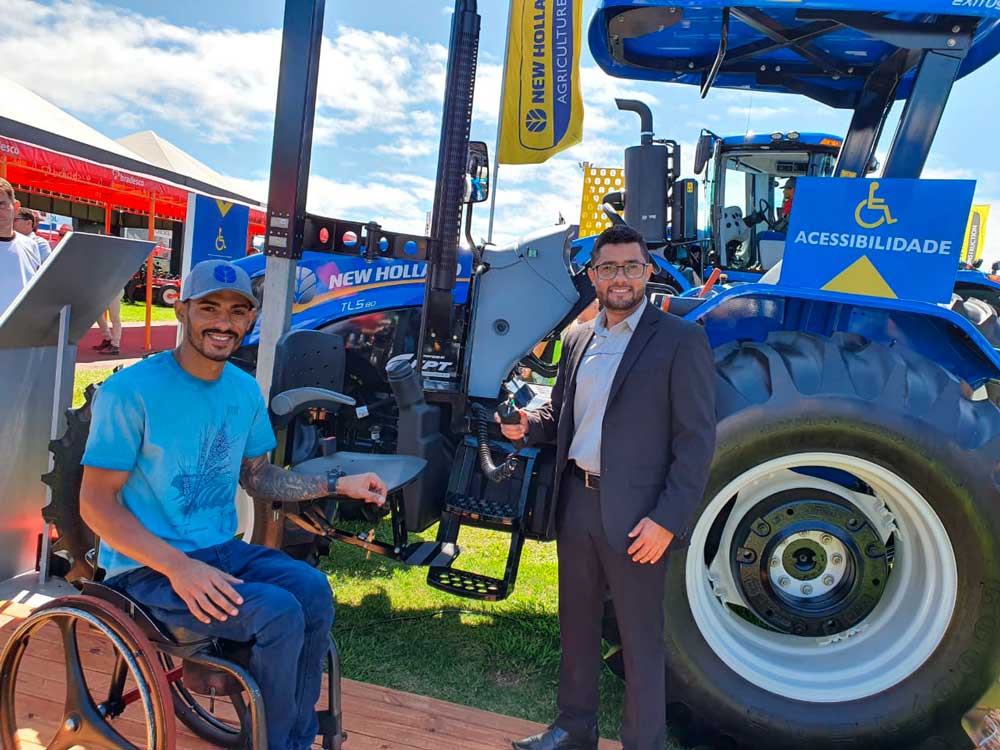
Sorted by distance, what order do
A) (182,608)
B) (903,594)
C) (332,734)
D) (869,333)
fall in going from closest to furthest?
(182,608) < (332,734) < (903,594) < (869,333)

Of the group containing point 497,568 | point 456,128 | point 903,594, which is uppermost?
point 456,128

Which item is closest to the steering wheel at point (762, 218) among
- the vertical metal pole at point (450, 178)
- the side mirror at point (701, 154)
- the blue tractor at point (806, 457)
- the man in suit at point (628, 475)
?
the side mirror at point (701, 154)

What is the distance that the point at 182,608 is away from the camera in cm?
180

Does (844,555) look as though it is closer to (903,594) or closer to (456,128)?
(903,594)

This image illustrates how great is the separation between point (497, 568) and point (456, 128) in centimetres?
235

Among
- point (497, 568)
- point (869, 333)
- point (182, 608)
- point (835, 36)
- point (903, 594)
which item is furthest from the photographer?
point (497, 568)

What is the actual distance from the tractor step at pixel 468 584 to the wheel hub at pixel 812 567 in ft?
2.77

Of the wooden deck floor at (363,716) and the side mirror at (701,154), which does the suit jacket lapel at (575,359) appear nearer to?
the wooden deck floor at (363,716)

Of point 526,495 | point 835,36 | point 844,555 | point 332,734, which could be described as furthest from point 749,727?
point 835,36

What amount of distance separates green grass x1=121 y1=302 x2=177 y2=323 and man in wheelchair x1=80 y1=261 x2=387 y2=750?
45.8 feet

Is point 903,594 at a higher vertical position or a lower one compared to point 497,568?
higher

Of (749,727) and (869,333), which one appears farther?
(869,333)

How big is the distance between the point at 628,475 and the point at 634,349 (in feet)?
1.19

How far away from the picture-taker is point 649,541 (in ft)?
6.63
